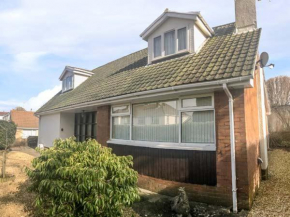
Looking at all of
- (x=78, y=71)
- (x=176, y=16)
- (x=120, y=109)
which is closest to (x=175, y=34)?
(x=176, y=16)

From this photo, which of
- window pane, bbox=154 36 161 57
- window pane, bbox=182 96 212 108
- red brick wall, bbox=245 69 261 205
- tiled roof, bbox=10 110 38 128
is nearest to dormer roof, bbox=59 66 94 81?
window pane, bbox=154 36 161 57

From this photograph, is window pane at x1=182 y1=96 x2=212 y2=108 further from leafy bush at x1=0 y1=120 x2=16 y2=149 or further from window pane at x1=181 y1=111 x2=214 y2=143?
leafy bush at x1=0 y1=120 x2=16 y2=149

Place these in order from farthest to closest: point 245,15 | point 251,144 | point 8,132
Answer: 1. point 8,132
2. point 245,15
3. point 251,144

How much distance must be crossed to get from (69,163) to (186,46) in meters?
6.00

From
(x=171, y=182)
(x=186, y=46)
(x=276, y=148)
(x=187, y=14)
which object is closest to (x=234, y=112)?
Answer: (x=171, y=182)

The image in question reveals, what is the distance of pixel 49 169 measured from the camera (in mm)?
4031

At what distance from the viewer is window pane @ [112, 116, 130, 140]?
7.99 metres

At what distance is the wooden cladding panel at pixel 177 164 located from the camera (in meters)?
5.38

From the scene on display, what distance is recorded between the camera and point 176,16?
7.98m

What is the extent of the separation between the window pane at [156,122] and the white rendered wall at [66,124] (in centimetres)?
750

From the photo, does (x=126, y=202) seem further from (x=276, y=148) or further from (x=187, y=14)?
(x=276, y=148)

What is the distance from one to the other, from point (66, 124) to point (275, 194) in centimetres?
1184

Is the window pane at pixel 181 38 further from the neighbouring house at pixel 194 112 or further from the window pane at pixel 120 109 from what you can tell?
the window pane at pixel 120 109

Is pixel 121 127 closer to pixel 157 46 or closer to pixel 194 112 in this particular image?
pixel 194 112
